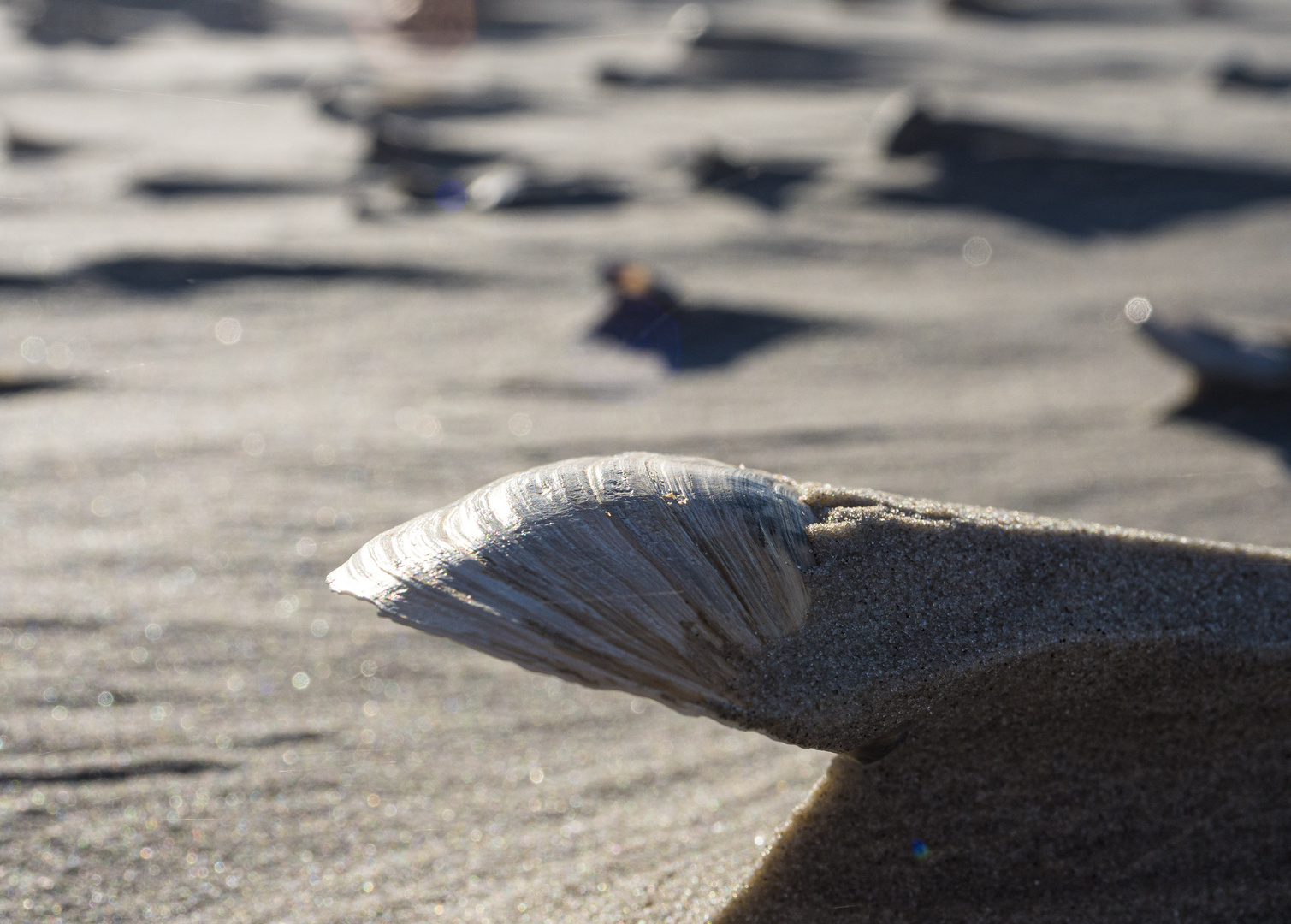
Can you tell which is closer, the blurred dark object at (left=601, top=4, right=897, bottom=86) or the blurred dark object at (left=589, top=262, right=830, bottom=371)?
the blurred dark object at (left=589, top=262, right=830, bottom=371)

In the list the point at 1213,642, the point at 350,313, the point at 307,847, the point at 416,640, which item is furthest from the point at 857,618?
the point at 350,313

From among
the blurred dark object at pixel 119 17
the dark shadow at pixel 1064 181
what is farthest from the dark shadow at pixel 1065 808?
the blurred dark object at pixel 119 17

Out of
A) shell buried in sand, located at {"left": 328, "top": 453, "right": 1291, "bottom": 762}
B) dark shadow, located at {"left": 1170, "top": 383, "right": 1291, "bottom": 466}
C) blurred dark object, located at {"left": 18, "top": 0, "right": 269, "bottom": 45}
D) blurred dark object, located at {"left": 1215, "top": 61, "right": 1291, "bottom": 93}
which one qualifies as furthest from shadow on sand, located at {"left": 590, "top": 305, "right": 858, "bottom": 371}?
blurred dark object, located at {"left": 18, "top": 0, "right": 269, "bottom": 45}

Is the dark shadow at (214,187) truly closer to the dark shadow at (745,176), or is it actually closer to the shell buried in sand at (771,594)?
the dark shadow at (745,176)

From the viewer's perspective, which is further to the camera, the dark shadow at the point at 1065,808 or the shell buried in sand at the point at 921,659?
the dark shadow at the point at 1065,808

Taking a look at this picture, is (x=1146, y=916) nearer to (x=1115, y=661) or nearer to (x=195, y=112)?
(x=1115, y=661)

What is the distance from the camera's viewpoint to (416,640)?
1.91 m

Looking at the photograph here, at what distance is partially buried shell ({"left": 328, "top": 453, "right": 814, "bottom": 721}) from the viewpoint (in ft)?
3.55

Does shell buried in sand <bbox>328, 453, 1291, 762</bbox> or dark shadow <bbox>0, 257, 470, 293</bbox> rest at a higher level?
shell buried in sand <bbox>328, 453, 1291, 762</bbox>

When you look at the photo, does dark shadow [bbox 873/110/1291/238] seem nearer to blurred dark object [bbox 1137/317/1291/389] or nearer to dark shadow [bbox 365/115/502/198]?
blurred dark object [bbox 1137/317/1291/389]

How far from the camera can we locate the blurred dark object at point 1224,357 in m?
2.75

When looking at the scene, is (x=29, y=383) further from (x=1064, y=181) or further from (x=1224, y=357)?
(x=1064, y=181)

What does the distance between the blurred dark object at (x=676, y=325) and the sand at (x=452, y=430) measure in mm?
70

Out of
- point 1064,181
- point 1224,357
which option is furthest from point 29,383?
point 1064,181
